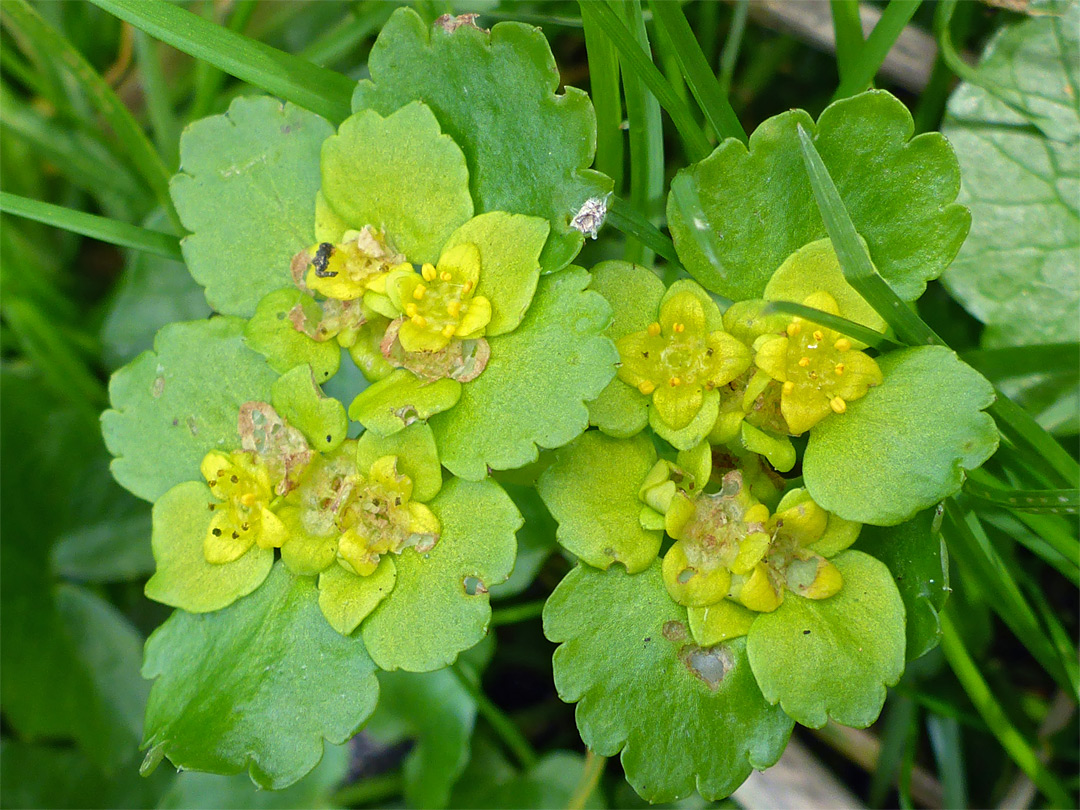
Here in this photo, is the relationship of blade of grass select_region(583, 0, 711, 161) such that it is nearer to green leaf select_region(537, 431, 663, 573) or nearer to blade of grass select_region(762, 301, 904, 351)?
blade of grass select_region(762, 301, 904, 351)

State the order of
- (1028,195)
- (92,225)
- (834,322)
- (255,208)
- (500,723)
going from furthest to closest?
(500,723)
(1028,195)
(92,225)
(255,208)
(834,322)

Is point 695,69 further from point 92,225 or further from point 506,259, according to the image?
→ point 92,225

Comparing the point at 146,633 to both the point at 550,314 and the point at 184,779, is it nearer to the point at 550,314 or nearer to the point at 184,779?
the point at 184,779

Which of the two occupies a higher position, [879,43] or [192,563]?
[879,43]

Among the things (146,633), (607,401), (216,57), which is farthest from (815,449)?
(146,633)

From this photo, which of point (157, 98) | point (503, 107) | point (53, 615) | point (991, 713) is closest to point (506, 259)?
point (503, 107)

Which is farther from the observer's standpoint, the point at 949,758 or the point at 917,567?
the point at 949,758
